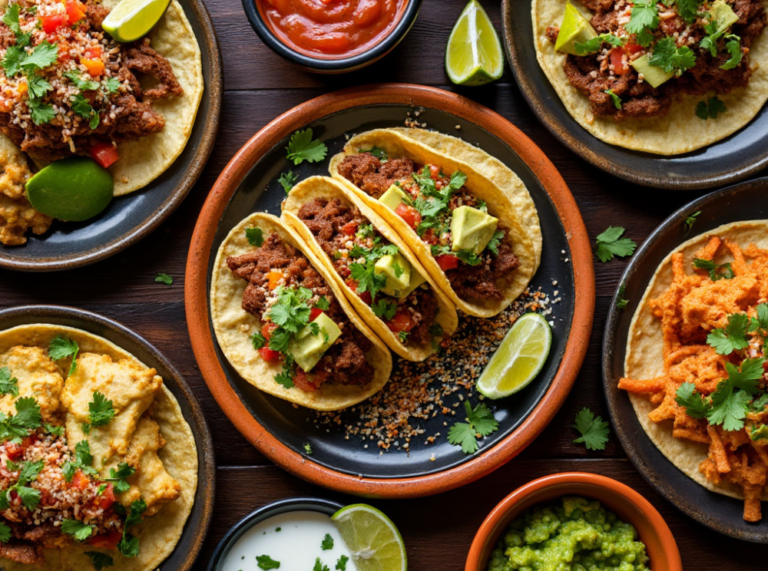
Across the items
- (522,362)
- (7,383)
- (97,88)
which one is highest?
(97,88)

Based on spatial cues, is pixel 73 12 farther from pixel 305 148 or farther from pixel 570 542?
pixel 570 542

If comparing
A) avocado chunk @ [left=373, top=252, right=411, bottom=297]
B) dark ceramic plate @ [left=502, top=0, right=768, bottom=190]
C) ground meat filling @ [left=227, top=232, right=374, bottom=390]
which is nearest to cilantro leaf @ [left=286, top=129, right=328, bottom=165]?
ground meat filling @ [left=227, top=232, right=374, bottom=390]

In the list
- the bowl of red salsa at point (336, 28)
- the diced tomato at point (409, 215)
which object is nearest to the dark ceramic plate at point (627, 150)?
the bowl of red salsa at point (336, 28)

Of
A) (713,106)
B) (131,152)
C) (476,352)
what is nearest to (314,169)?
(131,152)

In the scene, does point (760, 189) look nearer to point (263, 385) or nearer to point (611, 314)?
point (611, 314)

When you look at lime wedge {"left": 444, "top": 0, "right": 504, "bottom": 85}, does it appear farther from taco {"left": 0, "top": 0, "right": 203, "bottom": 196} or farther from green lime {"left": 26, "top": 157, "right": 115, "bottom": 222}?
green lime {"left": 26, "top": 157, "right": 115, "bottom": 222}

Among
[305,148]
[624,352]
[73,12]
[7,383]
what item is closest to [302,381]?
[305,148]
